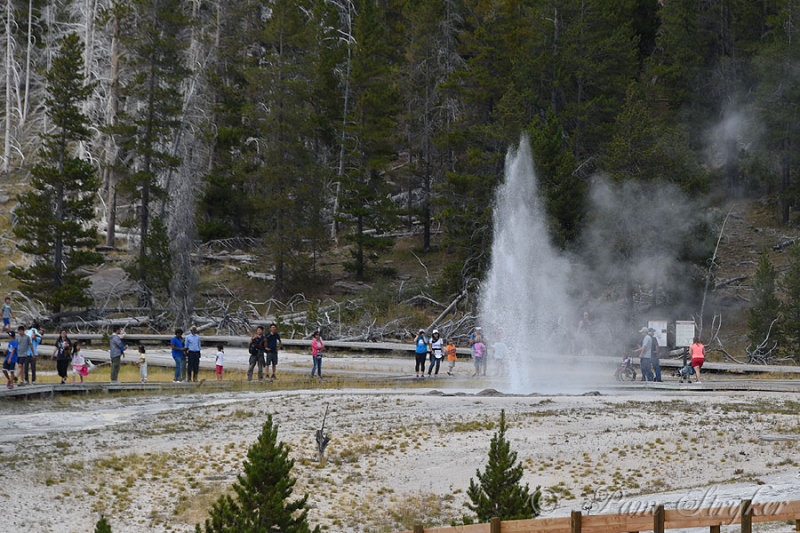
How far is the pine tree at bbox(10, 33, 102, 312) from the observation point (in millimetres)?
45656

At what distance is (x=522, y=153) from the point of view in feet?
145

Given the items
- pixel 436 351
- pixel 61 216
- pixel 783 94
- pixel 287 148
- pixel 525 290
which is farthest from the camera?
pixel 287 148

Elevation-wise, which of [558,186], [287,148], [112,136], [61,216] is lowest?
[61,216]

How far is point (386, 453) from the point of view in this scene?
17.6 meters

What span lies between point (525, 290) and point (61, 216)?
26.6 meters

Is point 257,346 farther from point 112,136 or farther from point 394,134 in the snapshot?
point 112,136

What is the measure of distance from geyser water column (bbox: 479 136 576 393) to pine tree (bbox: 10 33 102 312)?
20.6m

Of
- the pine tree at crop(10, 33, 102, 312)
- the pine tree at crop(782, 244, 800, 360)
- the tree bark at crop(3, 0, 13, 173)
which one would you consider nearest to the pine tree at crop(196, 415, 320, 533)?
the pine tree at crop(782, 244, 800, 360)

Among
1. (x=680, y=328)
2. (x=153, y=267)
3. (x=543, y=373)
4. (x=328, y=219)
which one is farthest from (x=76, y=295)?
(x=680, y=328)

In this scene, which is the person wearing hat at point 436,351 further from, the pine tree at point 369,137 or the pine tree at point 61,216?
the pine tree at point 61,216

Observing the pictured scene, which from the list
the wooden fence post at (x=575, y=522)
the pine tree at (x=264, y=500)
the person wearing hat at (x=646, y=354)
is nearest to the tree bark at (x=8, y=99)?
the person wearing hat at (x=646, y=354)

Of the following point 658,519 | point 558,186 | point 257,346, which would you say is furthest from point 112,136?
point 658,519

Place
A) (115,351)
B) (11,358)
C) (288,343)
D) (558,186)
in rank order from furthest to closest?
(558,186)
(288,343)
(115,351)
(11,358)

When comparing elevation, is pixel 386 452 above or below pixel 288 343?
below
